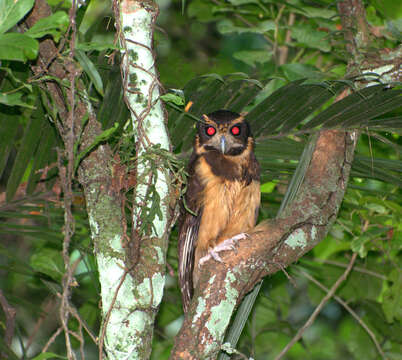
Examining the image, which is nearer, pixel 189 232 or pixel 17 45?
pixel 17 45

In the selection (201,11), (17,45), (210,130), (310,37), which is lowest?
(17,45)

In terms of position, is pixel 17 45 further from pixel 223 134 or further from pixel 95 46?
pixel 223 134

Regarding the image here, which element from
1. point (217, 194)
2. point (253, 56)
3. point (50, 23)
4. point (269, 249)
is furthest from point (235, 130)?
point (50, 23)

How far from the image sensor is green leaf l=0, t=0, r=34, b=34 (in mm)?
1592

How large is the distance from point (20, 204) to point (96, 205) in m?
1.07

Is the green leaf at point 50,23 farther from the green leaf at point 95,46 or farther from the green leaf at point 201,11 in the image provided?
the green leaf at point 201,11

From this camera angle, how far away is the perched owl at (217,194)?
3566 mm

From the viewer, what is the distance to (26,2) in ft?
5.21

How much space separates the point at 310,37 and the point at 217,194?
1.50 metres

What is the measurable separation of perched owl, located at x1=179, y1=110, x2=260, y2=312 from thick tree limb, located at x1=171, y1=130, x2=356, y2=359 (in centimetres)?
60

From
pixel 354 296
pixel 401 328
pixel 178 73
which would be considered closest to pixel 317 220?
pixel 401 328

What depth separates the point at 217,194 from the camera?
3561 millimetres

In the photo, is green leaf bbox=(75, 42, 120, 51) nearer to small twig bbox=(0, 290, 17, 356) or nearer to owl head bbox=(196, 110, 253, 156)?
small twig bbox=(0, 290, 17, 356)

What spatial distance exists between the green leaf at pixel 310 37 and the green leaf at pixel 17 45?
2.85 metres
